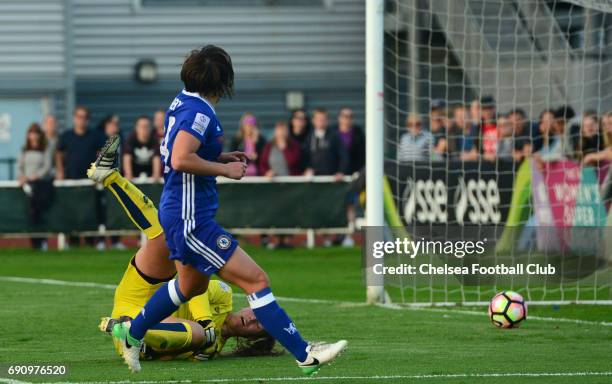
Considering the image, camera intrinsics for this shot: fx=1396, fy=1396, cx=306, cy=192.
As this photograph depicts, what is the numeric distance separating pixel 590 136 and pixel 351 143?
6338 mm

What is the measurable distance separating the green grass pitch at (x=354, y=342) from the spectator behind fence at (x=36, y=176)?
504 centimetres

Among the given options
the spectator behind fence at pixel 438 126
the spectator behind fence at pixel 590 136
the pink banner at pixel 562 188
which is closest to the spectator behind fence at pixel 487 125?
the spectator behind fence at pixel 438 126

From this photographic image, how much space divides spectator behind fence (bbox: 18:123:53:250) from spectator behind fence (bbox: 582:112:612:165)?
878cm

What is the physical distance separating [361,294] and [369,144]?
7.19 ft

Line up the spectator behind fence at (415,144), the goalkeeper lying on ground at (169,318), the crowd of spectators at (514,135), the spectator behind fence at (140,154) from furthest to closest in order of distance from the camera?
the spectator behind fence at (140,154)
the spectator behind fence at (415,144)
the crowd of spectators at (514,135)
the goalkeeper lying on ground at (169,318)

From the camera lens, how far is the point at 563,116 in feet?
50.6

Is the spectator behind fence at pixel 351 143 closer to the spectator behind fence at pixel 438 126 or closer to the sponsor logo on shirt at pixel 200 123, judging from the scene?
the spectator behind fence at pixel 438 126

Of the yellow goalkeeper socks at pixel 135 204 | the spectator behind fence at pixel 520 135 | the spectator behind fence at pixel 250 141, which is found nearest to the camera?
the yellow goalkeeper socks at pixel 135 204

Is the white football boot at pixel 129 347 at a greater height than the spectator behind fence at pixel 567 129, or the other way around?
the spectator behind fence at pixel 567 129

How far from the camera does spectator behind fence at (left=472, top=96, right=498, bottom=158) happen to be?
15859 millimetres

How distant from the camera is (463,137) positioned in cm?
1617

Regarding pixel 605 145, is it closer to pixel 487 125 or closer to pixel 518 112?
pixel 518 112

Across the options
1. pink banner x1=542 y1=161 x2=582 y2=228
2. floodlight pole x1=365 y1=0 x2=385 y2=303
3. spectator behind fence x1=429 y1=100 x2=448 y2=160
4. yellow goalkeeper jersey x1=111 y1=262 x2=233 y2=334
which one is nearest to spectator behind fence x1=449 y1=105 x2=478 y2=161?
spectator behind fence x1=429 y1=100 x2=448 y2=160

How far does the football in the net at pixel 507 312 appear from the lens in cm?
1072
